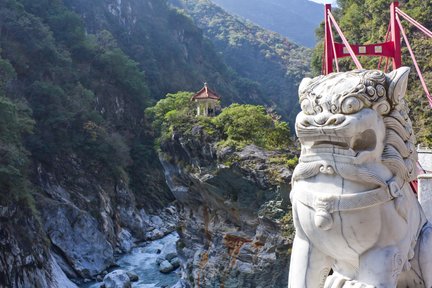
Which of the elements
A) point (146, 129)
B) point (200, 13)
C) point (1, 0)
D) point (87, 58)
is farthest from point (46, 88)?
point (200, 13)

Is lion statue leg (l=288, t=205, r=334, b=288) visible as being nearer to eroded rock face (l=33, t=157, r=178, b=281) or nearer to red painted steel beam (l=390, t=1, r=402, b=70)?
red painted steel beam (l=390, t=1, r=402, b=70)

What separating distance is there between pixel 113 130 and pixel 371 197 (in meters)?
28.2

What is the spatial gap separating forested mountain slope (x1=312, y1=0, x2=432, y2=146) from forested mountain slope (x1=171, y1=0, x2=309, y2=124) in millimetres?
22405

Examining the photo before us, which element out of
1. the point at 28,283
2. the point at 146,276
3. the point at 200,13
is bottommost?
the point at 146,276

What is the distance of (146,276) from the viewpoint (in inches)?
803

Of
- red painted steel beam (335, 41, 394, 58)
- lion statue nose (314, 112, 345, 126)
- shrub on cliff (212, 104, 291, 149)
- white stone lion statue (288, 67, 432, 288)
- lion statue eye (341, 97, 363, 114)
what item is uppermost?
red painted steel beam (335, 41, 394, 58)

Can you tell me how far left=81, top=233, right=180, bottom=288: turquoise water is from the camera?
1957cm

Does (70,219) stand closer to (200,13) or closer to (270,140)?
(270,140)

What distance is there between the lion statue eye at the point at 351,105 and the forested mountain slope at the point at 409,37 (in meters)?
14.8

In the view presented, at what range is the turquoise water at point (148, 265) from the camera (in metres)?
19.6

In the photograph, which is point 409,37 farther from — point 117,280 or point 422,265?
point 422,265

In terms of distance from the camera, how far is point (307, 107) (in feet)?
8.35

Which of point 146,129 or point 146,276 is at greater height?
point 146,129

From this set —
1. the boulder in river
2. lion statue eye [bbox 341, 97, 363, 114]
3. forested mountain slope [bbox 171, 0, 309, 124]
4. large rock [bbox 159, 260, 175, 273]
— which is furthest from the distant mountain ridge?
lion statue eye [bbox 341, 97, 363, 114]
